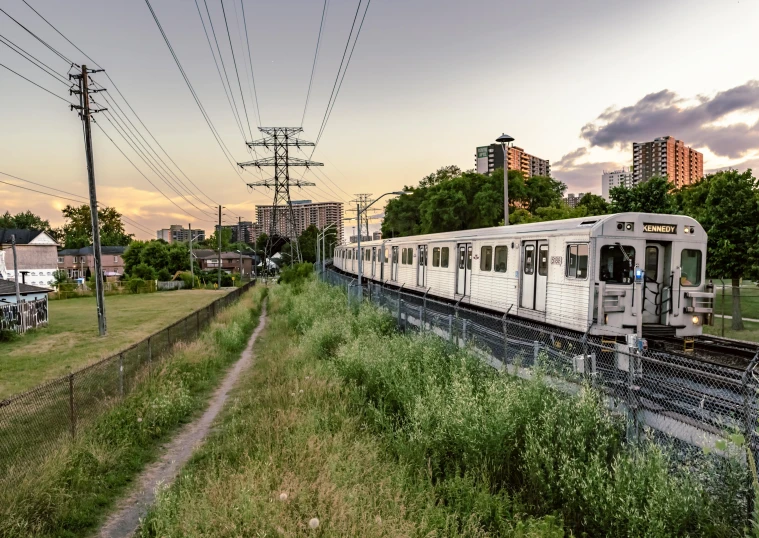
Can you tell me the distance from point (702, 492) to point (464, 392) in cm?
377

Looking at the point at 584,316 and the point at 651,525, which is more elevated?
the point at 584,316

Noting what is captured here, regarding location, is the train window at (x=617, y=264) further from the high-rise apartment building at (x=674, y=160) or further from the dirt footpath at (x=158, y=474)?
the high-rise apartment building at (x=674, y=160)

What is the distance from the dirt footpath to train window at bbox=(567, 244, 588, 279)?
377 inches

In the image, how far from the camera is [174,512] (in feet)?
22.9

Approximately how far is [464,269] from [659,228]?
8.25 m

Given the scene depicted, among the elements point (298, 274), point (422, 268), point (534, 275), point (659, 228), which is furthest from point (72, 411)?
point (298, 274)

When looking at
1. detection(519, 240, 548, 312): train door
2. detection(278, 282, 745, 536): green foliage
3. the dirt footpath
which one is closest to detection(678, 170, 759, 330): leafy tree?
detection(519, 240, 548, 312): train door

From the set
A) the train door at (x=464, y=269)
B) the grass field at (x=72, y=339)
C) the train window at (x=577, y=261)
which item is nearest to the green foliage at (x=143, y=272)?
the grass field at (x=72, y=339)

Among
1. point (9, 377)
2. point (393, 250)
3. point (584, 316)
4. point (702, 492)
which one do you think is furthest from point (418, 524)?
point (393, 250)

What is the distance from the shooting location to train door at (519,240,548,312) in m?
14.2

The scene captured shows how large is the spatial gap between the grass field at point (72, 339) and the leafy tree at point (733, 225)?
84.8 ft

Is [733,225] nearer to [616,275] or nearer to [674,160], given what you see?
[616,275]

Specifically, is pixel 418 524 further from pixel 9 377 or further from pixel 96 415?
pixel 9 377

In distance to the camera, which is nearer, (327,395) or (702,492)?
(702,492)
